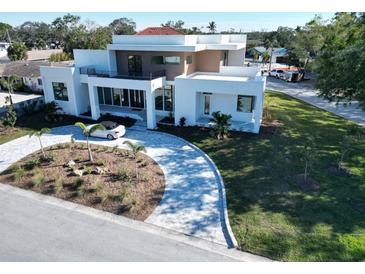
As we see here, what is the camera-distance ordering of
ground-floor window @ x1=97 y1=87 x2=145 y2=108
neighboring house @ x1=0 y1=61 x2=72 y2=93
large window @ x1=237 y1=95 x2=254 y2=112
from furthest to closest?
neighboring house @ x1=0 y1=61 x2=72 y2=93, ground-floor window @ x1=97 y1=87 x2=145 y2=108, large window @ x1=237 y1=95 x2=254 y2=112

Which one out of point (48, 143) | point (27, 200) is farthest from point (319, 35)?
point (27, 200)

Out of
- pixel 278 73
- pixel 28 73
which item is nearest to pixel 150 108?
pixel 28 73

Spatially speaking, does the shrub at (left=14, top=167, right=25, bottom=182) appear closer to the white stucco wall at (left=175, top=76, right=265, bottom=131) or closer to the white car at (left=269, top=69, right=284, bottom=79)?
the white stucco wall at (left=175, top=76, right=265, bottom=131)

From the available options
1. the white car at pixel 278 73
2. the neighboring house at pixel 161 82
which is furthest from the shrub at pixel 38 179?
the white car at pixel 278 73

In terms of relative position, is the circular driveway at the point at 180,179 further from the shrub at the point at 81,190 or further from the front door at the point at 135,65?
the front door at the point at 135,65

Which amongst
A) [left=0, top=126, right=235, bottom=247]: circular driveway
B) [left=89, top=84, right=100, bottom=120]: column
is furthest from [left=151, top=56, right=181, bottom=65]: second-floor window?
[left=0, top=126, right=235, bottom=247]: circular driveway

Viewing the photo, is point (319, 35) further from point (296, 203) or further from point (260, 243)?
point (260, 243)

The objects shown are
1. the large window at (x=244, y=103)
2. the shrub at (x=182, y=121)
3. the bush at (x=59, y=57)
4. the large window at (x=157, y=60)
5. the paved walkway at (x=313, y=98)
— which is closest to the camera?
the large window at (x=244, y=103)
